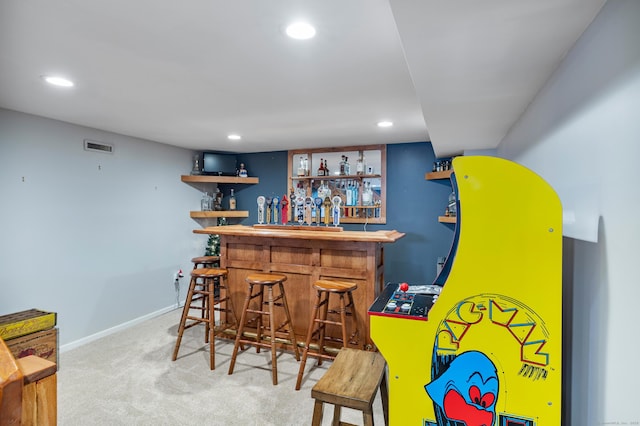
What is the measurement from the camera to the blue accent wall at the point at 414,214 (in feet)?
14.5

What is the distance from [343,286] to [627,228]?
202 cm

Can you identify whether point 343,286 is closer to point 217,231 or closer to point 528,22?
point 217,231

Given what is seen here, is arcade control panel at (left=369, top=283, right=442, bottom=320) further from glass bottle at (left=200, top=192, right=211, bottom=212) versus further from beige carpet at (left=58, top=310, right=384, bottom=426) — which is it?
glass bottle at (left=200, top=192, right=211, bottom=212)

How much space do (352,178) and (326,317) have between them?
2308mm

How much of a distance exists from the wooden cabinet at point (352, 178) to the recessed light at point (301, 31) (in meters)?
2.92

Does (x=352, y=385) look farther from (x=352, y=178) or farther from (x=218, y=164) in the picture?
(x=218, y=164)

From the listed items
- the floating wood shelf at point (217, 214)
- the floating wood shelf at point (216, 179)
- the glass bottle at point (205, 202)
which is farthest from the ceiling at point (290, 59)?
the glass bottle at point (205, 202)

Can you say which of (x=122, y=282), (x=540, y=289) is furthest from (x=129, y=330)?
(x=540, y=289)

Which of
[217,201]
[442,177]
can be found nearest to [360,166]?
[442,177]

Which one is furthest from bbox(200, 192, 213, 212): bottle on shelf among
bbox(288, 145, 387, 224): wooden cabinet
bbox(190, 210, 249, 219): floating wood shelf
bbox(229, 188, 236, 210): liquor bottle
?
bbox(288, 145, 387, 224): wooden cabinet

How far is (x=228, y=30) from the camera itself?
5.15 feet

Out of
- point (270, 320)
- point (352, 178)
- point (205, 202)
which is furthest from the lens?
point (205, 202)

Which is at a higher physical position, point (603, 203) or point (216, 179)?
point (216, 179)

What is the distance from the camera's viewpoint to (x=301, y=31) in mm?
1568
